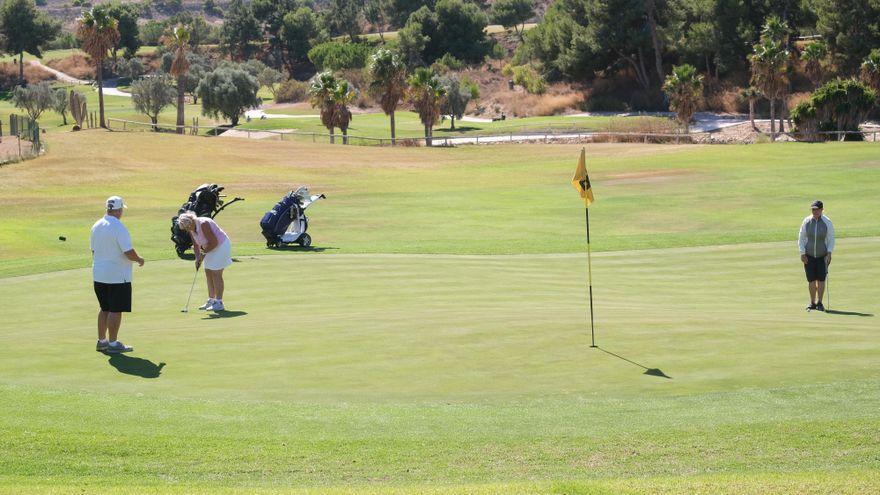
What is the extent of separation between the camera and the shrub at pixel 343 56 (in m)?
159

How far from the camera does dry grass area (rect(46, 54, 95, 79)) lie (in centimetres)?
17688

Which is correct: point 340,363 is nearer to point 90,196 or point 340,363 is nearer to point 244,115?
point 90,196

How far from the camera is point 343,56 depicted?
Result: 160000 millimetres

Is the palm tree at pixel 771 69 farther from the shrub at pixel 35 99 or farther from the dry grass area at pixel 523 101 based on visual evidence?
the shrub at pixel 35 99

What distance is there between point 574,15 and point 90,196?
306 feet

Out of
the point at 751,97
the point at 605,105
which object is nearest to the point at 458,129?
the point at 605,105

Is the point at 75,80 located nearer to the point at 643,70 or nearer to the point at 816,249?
the point at 643,70

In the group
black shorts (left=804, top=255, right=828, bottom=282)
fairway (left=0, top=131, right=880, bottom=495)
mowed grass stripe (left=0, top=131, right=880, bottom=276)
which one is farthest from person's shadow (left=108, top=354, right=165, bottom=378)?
mowed grass stripe (left=0, top=131, right=880, bottom=276)

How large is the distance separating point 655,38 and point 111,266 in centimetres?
11662

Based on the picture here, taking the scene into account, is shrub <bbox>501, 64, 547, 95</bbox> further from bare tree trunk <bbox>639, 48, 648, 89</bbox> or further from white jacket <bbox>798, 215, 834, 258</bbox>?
white jacket <bbox>798, 215, 834, 258</bbox>

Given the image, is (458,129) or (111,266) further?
(458,129)

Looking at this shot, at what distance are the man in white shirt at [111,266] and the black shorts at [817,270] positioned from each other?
11920mm

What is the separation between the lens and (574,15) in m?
138

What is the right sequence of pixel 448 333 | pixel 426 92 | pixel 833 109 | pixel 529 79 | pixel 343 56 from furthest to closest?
pixel 343 56
pixel 529 79
pixel 426 92
pixel 833 109
pixel 448 333
